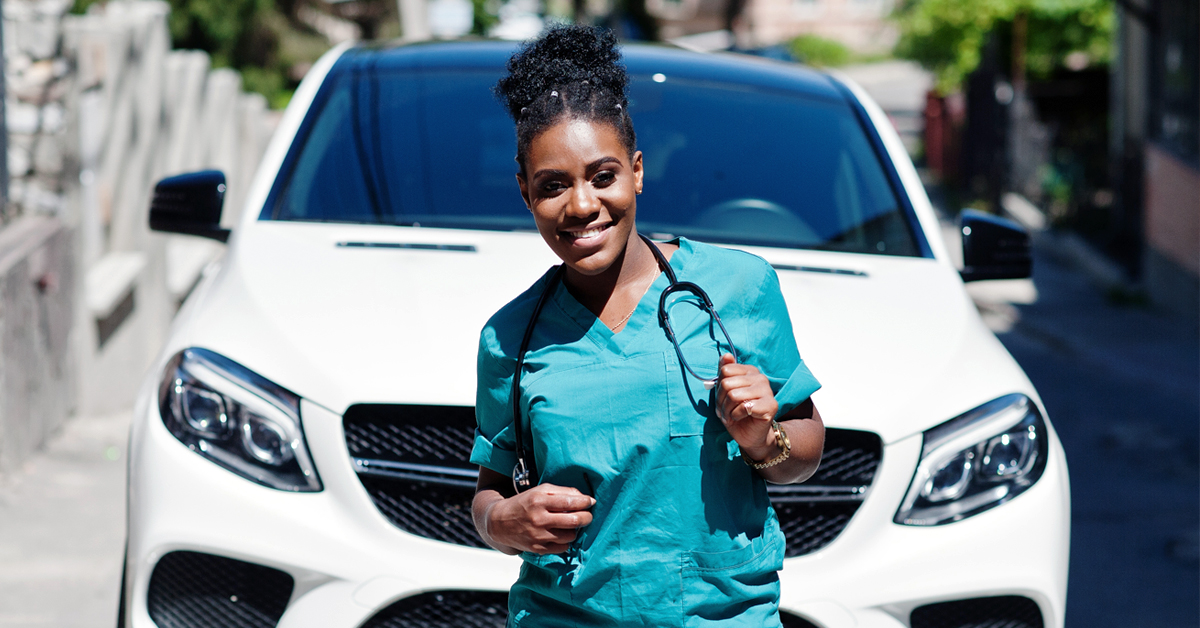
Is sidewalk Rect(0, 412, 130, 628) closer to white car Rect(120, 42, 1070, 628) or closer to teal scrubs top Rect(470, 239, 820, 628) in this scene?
white car Rect(120, 42, 1070, 628)

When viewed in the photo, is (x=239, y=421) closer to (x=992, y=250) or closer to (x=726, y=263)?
(x=726, y=263)

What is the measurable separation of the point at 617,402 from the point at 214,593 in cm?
133

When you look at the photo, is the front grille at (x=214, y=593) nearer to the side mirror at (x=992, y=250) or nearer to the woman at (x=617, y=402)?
the woman at (x=617, y=402)

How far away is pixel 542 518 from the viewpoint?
1.85 m

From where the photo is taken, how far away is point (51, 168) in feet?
20.9

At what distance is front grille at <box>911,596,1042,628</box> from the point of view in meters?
2.86

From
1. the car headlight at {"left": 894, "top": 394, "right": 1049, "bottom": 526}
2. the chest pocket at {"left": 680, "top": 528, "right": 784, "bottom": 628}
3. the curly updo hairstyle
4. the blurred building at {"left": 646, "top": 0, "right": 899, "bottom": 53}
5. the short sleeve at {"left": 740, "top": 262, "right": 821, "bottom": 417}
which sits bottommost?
the blurred building at {"left": 646, "top": 0, "right": 899, "bottom": 53}

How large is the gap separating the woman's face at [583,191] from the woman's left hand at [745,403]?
0.82 ft

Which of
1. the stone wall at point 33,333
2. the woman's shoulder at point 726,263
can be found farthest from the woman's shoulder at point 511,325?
the stone wall at point 33,333

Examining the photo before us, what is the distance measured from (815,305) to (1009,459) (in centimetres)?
54

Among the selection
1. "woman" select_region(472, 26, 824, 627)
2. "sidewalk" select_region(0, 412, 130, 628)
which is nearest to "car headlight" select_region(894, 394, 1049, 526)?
"woman" select_region(472, 26, 824, 627)

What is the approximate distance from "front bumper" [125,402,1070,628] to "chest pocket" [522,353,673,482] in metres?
0.90

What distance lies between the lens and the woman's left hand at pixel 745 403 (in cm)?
174

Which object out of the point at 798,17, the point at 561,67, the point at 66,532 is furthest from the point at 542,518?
the point at 798,17
